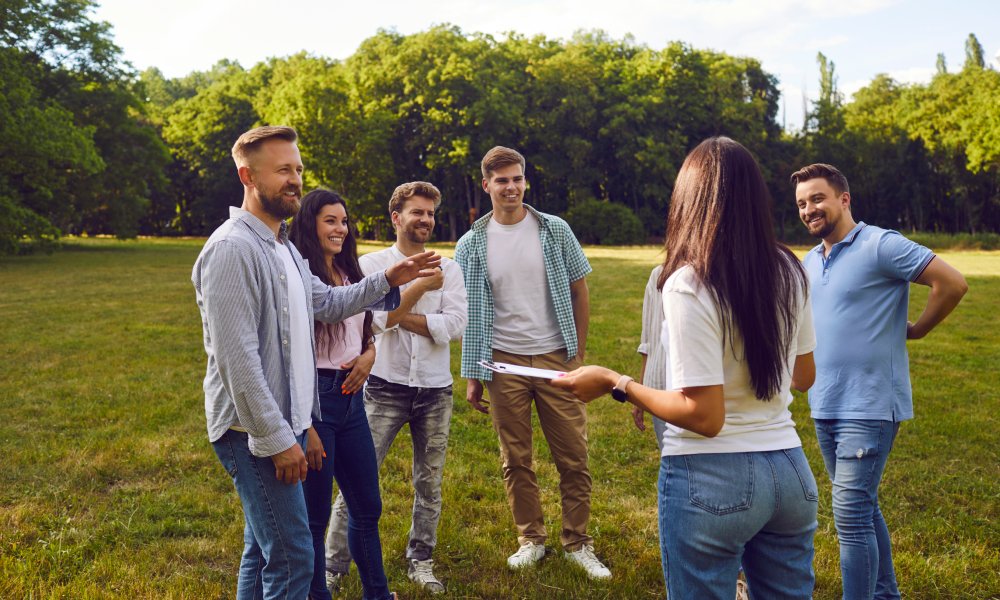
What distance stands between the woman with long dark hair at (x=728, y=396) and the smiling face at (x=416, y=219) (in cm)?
230

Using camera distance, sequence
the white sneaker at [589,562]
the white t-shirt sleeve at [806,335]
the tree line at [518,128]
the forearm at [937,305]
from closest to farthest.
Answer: the white t-shirt sleeve at [806,335]
the forearm at [937,305]
the white sneaker at [589,562]
the tree line at [518,128]

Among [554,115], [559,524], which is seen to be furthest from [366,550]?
[554,115]

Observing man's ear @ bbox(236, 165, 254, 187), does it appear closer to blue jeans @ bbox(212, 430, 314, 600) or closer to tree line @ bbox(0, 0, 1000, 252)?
blue jeans @ bbox(212, 430, 314, 600)

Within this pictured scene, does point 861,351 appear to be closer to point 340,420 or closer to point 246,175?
point 340,420

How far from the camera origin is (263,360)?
2785 mm

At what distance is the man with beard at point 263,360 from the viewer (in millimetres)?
2645

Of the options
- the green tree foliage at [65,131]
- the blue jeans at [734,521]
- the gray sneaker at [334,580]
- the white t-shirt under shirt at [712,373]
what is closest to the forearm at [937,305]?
the white t-shirt under shirt at [712,373]

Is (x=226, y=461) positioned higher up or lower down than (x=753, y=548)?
higher up

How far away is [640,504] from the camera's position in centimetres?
586

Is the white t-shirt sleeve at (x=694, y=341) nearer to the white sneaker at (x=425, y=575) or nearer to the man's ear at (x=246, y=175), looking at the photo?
the man's ear at (x=246, y=175)

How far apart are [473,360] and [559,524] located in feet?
5.00

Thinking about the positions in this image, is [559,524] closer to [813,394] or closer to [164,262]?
[813,394]

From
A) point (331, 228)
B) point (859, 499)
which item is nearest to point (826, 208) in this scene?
point (859, 499)

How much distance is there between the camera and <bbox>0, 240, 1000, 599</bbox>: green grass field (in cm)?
454
